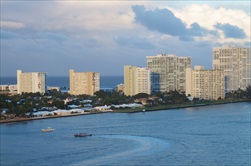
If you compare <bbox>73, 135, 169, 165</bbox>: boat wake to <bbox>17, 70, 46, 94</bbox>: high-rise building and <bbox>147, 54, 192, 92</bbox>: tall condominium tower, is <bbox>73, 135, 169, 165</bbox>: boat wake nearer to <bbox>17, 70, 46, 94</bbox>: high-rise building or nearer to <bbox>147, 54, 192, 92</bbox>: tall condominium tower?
<bbox>17, 70, 46, 94</bbox>: high-rise building

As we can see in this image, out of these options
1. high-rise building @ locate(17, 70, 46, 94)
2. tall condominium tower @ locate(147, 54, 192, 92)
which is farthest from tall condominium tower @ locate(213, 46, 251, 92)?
high-rise building @ locate(17, 70, 46, 94)

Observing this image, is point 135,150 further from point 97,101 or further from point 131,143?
point 97,101

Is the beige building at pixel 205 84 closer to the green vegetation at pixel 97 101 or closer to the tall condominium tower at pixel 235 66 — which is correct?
the green vegetation at pixel 97 101

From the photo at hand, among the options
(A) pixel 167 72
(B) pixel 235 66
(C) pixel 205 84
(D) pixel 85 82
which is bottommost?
(C) pixel 205 84

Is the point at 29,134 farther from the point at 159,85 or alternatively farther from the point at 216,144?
the point at 159,85

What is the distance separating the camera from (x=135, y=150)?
26.2 ft

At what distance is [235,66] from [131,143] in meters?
16.3

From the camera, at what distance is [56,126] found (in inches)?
460

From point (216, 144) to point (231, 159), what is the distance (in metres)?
1.24

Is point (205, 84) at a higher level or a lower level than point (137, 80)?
lower

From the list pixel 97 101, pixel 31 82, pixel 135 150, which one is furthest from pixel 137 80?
pixel 135 150

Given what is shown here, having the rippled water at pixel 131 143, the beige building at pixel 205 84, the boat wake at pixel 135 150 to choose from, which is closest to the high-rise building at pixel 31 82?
the beige building at pixel 205 84

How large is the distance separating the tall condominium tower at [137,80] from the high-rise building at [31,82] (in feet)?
12.0

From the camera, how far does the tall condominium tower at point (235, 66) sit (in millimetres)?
23938
